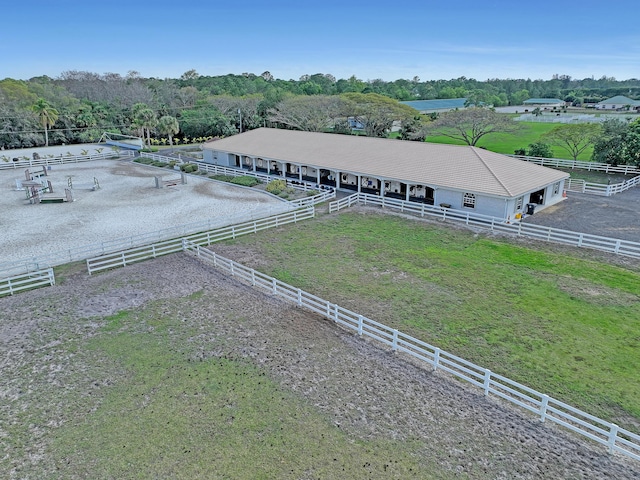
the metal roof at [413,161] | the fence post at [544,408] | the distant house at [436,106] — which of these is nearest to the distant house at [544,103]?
the distant house at [436,106]

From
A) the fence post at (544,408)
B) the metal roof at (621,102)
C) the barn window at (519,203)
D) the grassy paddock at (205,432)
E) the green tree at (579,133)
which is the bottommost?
the grassy paddock at (205,432)

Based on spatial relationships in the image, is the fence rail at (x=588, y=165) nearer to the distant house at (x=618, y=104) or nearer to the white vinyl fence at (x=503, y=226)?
the white vinyl fence at (x=503, y=226)

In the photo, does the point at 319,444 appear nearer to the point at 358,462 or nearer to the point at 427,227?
the point at 358,462

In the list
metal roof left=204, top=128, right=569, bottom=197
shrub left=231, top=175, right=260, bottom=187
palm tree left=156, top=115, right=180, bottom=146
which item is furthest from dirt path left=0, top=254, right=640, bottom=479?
palm tree left=156, top=115, right=180, bottom=146

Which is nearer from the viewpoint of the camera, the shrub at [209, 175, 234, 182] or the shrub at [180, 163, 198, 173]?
the shrub at [209, 175, 234, 182]

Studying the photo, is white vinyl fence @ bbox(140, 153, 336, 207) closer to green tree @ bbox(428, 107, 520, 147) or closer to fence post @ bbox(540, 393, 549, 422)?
fence post @ bbox(540, 393, 549, 422)

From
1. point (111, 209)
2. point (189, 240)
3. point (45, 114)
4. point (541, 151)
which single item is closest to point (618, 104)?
point (541, 151)
